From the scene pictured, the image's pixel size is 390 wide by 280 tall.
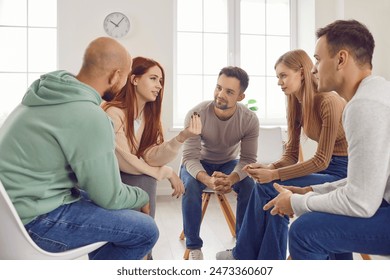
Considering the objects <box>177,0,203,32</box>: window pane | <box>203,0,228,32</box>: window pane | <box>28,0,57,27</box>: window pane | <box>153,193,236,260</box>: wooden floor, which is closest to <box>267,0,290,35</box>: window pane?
<box>203,0,228,32</box>: window pane

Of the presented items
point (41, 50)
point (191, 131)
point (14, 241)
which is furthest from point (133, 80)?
point (41, 50)

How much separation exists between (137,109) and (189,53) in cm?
251

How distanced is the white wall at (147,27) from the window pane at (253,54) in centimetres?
88

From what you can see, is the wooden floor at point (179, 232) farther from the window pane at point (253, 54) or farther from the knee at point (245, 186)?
the window pane at point (253, 54)

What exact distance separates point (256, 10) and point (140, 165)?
10.6ft

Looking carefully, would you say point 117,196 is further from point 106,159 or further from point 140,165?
point 140,165

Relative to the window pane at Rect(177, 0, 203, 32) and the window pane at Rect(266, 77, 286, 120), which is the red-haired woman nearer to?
the window pane at Rect(177, 0, 203, 32)

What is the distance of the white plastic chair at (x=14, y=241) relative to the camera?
1029 millimetres

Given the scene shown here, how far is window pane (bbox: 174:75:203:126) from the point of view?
4.39 meters

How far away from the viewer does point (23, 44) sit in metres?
4.11

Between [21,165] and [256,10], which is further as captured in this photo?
[256,10]

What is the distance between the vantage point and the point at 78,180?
1.24 meters

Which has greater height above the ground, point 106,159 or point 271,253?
point 106,159
